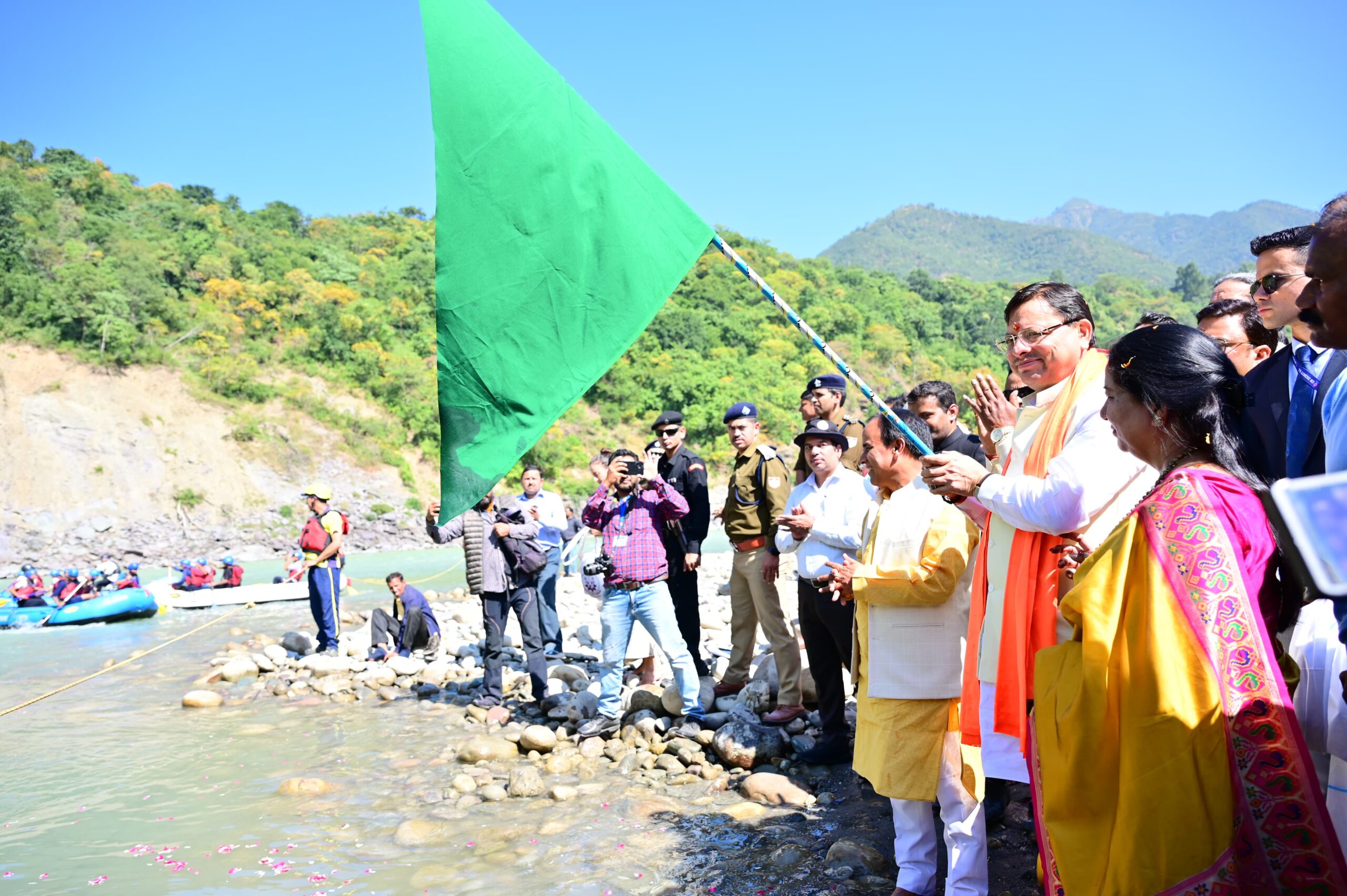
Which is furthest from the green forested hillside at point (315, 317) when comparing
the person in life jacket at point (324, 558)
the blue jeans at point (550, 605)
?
the blue jeans at point (550, 605)

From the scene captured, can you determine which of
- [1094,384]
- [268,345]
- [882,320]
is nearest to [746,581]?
[1094,384]

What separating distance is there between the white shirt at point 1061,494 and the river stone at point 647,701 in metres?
3.71

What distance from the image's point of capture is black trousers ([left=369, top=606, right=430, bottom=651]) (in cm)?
962

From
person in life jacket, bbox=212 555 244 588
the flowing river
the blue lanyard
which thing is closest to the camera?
the blue lanyard

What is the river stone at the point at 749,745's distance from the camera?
210 inches

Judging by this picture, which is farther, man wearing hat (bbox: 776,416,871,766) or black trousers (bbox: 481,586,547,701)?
black trousers (bbox: 481,586,547,701)

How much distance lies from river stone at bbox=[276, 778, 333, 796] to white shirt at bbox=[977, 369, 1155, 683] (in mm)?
4456

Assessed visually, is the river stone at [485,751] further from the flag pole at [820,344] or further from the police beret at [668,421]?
the flag pole at [820,344]

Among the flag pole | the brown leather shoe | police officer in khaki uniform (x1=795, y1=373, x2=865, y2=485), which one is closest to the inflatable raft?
the brown leather shoe

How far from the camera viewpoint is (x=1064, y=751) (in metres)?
1.91

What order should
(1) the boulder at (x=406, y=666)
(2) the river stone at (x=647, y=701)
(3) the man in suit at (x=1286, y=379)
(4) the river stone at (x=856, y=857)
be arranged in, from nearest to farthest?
(3) the man in suit at (x=1286, y=379) < (4) the river stone at (x=856, y=857) < (2) the river stone at (x=647, y=701) < (1) the boulder at (x=406, y=666)

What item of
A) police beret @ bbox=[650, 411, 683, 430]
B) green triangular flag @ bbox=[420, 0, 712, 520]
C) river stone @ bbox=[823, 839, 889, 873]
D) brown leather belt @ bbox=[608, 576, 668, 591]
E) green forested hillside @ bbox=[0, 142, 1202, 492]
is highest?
green forested hillside @ bbox=[0, 142, 1202, 492]

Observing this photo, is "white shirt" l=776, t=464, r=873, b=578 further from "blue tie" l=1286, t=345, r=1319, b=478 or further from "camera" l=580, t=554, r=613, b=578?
"blue tie" l=1286, t=345, r=1319, b=478

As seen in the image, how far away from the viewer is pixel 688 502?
684cm
